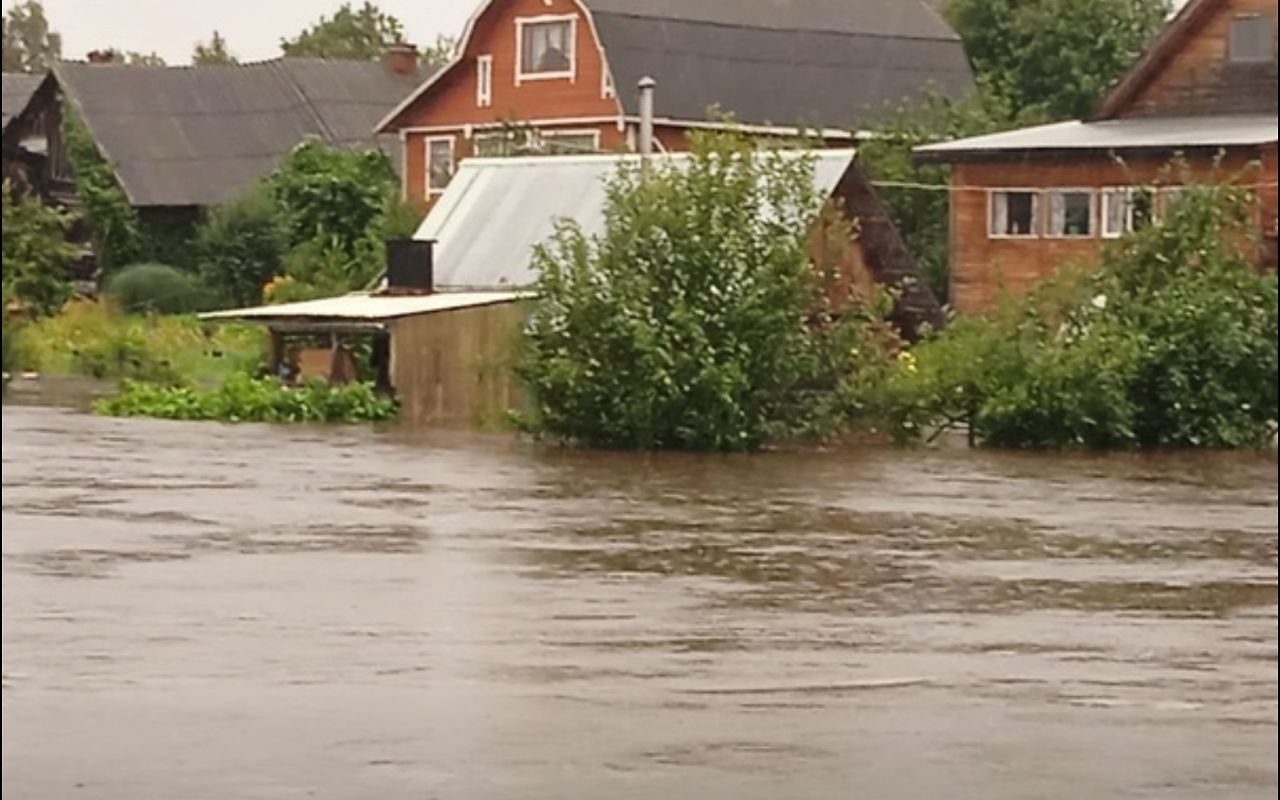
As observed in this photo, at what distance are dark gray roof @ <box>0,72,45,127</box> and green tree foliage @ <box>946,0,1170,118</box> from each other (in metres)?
3.23

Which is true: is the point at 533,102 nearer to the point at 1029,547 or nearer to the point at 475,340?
the point at 475,340

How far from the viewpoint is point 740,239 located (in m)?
10.9

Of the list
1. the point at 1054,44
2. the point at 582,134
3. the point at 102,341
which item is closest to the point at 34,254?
the point at 102,341

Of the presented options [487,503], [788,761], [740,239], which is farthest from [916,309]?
[788,761]

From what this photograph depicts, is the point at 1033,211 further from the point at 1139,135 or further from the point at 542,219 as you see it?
the point at 1139,135

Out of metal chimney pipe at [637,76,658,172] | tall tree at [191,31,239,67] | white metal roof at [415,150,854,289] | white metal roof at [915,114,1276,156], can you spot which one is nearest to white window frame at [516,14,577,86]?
metal chimney pipe at [637,76,658,172]

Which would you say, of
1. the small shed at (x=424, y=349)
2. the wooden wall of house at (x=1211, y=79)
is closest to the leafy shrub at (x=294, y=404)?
the small shed at (x=424, y=349)

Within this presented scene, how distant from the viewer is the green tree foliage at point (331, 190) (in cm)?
301

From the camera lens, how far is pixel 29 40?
1277 millimetres

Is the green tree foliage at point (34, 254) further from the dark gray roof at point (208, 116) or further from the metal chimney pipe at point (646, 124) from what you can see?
the metal chimney pipe at point (646, 124)

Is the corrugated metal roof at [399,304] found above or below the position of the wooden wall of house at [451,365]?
above

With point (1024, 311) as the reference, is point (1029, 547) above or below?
below

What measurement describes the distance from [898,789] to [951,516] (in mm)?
4626

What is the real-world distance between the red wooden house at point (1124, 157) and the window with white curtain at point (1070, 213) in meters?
0.01
